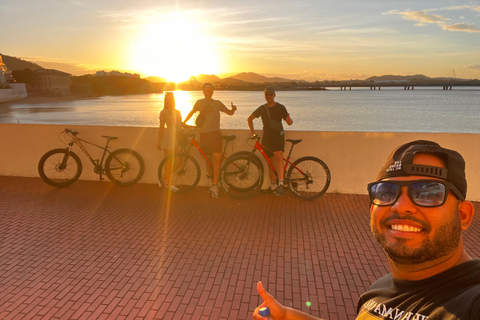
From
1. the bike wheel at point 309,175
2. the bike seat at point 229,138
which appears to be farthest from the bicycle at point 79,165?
the bike wheel at point 309,175

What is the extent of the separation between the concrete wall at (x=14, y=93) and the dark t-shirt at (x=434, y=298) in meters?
124

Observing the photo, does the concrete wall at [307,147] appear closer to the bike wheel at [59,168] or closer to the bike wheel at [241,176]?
the bike wheel at [59,168]

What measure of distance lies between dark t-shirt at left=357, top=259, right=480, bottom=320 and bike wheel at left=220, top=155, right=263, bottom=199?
4.91m

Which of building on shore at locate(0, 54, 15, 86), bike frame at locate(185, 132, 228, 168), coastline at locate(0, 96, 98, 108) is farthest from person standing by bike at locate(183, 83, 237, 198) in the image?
building on shore at locate(0, 54, 15, 86)

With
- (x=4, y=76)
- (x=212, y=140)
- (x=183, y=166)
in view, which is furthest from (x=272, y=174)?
(x=4, y=76)

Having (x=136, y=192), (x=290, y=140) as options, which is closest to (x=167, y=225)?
(x=136, y=192)

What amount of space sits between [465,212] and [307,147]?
5311 millimetres

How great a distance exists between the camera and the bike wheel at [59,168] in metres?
6.68

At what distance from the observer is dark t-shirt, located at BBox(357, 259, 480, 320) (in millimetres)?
836

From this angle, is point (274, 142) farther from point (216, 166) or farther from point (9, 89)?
point (9, 89)

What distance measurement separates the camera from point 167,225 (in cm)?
491

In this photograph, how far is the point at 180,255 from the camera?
13.1ft

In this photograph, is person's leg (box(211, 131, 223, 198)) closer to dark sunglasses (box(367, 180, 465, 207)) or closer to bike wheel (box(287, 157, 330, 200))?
bike wheel (box(287, 157, 330, 200))

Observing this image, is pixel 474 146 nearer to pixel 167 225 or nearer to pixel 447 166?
pixel 167 225
